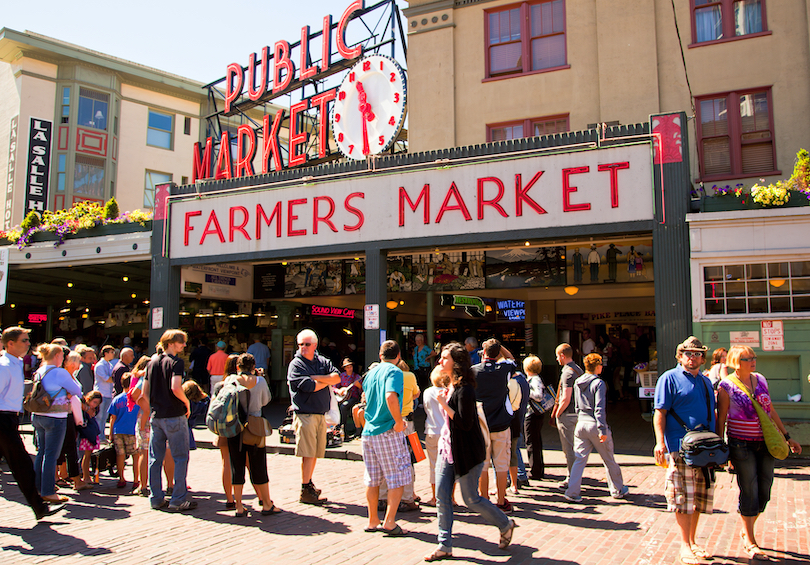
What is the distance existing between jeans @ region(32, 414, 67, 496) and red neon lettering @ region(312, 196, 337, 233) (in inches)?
296

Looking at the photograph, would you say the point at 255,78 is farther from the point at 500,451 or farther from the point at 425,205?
the point at 500,451

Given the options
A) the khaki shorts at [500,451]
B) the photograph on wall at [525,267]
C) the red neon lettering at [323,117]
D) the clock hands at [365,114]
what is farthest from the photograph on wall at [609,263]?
the khaki shorts at [500,451]

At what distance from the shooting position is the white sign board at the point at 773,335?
10.9 metres

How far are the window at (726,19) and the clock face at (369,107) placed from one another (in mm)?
6917

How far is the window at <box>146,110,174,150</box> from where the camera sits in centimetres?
3356

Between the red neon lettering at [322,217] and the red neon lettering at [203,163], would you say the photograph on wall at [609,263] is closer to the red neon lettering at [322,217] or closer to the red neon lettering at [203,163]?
the red neon lettering at [322,217]

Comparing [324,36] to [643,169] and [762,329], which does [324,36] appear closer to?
[643,169]

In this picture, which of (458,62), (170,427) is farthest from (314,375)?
(458,62)

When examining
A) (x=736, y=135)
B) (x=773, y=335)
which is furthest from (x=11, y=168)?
(x=773, y=335)

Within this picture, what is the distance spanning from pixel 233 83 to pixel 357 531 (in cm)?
1750

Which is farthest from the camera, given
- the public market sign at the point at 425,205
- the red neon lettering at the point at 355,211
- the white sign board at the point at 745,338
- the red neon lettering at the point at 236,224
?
the red neon lettering at the point at 236,224

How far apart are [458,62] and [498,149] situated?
5083 mm

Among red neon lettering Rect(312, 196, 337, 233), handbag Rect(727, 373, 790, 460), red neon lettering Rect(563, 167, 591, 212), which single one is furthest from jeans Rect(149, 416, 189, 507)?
red neon lettering Rect(563, 167, 591, 212)

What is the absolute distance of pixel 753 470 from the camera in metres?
6.00
